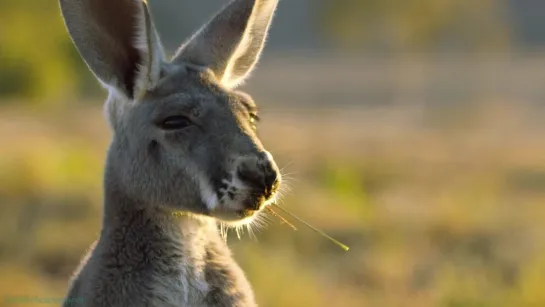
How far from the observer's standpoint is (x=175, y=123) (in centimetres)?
448

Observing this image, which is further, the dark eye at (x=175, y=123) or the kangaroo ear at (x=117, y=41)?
the kangaroo ear at (x=117, y=41)

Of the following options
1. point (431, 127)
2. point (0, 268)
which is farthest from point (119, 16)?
point (431, 127)

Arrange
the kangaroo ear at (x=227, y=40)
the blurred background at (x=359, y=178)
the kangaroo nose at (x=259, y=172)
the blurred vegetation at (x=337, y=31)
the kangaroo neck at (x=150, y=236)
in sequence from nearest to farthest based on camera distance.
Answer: the kangaroo nose at (x=259, y=172), the kangaroo neck at (x=150, y=236), the kangaroo ear at (x=227, y=40), the blurred background at (x=359, y=178), the blurred vegetation at (x=337, y=31)

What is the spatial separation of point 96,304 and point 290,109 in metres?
38.9

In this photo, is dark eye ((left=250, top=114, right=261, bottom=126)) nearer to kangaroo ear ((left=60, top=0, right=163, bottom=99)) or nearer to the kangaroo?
the kangaroo

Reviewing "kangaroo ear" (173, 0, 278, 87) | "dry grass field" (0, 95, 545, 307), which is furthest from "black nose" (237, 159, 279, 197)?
"kangaroo ear" (173, 0, 278, 87)

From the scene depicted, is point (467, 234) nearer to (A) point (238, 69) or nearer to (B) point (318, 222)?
(B) point (318, 222)

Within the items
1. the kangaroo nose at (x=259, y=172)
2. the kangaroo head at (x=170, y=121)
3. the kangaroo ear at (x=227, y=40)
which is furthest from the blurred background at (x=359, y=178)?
the kangaroo nose at (x=259, y=172)

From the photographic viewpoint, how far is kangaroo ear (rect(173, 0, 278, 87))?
494 cm

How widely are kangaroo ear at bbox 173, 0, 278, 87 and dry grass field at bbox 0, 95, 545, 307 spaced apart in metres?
0.54

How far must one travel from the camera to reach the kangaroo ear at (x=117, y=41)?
4.60m

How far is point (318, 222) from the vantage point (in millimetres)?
11977

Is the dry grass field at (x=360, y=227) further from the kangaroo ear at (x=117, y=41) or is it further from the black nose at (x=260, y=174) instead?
the kangaroo ear at (x=117, y=41)

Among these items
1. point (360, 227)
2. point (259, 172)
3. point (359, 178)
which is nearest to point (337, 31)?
point (359, 178)
